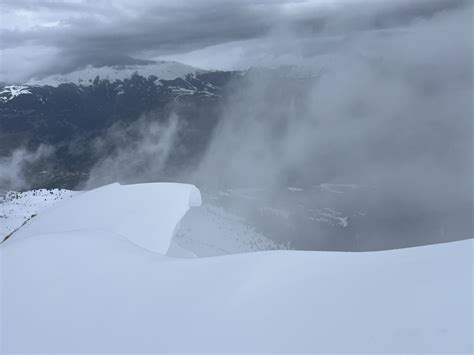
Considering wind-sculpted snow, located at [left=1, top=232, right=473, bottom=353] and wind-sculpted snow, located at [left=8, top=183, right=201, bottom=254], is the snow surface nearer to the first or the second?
wind-sculpted snow, located at [left=8, top=183, right=201, bottom=254]

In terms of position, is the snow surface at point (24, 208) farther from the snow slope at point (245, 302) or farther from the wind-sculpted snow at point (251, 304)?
the wind-sculpted snow at point (251, 304)

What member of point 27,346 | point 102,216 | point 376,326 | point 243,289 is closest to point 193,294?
point 243,289

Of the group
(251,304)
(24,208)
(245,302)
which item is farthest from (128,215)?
(24,208)

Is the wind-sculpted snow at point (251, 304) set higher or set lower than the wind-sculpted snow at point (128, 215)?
higher

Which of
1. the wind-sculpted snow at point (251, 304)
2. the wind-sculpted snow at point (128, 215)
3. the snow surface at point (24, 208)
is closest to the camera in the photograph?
the wind-sculpted snow at point (251, 304)

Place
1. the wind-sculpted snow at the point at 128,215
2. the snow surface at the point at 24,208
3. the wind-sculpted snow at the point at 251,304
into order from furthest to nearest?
the snow surface at the point at 24,208 → the wind-sculpted snow at the point at 128,215 → the wind-sculpted snow at the point at 251,304

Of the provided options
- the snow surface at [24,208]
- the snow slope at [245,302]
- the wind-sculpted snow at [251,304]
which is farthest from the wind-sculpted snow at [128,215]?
the snow surface at [24,208]

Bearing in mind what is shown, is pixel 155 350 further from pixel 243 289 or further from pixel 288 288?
pixel 288 288

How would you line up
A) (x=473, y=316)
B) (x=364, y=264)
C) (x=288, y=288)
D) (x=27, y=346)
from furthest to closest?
(x=364, y=264), (x=288, y=288), (x=27, y=346), (x=473, y=316)
